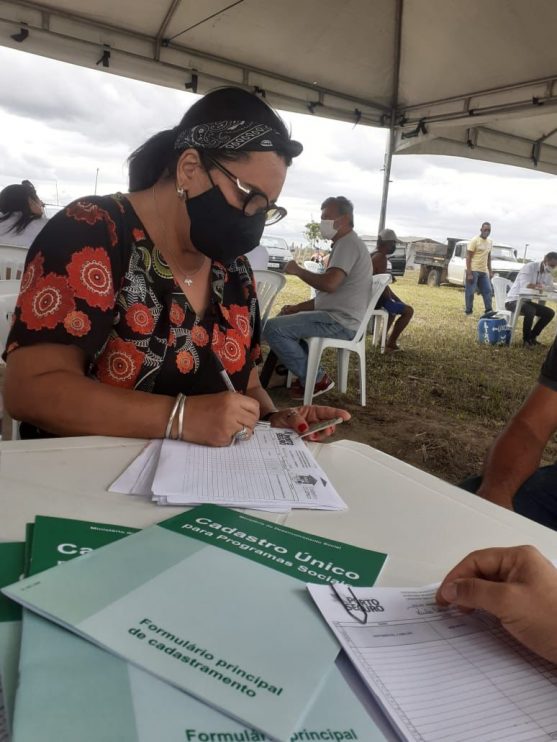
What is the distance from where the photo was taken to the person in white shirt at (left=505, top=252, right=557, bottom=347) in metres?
8.07

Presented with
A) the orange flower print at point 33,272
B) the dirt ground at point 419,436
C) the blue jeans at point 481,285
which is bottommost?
the dirt ground at point 419,436

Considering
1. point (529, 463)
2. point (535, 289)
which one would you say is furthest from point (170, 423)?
point (535, 289)

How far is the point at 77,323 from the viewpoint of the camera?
3.56 ft

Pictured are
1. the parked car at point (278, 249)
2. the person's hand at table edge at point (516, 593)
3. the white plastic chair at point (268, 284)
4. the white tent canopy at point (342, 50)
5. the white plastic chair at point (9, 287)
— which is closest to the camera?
the person's hand at table edge at point (516, 593)

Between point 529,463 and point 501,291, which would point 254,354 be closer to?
point 529,463

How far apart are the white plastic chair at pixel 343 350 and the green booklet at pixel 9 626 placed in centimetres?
338

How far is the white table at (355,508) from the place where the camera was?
2.45 feet

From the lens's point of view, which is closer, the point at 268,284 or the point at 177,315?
the point at 177,315

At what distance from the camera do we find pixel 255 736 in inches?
15.9

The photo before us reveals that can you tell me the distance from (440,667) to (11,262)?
2.99 meters

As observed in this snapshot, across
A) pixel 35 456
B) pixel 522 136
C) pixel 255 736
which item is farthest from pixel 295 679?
pixel 522 136

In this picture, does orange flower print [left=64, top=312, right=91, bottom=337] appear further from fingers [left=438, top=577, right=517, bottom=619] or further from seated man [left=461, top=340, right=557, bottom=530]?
seated man [left=461, top=340, right=557, bottom=530]

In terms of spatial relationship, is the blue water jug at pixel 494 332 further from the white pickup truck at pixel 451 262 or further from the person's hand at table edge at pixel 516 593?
the white pickup truck at pixel 451 262

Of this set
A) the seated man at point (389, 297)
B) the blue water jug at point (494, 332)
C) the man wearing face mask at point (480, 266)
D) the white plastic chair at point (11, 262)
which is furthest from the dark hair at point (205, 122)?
the man wearing face mask at point (480, 266)
